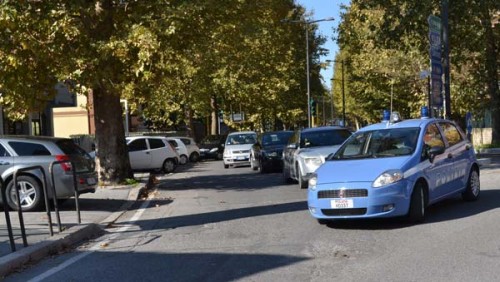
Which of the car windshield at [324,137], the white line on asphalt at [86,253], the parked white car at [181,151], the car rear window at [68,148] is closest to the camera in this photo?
the white line on asphalt at [86,253]

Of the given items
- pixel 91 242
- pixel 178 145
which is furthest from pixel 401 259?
pixel 178 145

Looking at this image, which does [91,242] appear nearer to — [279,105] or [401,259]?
[401,259]

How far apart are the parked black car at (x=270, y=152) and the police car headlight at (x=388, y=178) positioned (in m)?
12.9

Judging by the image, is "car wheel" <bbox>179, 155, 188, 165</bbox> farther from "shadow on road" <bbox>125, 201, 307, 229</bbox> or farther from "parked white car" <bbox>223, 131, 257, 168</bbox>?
"shadow on road" <bbox>125, 201, 307, 229</bbox>

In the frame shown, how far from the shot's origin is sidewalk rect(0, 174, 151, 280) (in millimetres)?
7914

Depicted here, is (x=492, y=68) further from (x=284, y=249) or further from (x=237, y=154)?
(x=284, y=249)

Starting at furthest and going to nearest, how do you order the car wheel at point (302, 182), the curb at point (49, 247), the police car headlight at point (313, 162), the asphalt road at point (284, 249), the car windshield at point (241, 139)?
the car windshield at point (241, 139), the car wheel at point (302, 182), the police car headlight at point (313, 162), the curb at point (49, 247), the asphalt road at point (284, 249)

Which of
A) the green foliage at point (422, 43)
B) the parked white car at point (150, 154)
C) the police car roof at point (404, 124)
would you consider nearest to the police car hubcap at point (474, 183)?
the police car roof at point (404, 124)

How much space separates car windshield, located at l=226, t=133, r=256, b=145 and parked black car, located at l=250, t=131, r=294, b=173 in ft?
18.3

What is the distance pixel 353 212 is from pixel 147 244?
2961 mm

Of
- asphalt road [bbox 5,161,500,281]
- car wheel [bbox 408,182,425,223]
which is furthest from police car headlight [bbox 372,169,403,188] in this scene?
asphalt road [bbox 5,161,500,281]

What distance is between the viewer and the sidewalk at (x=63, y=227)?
7.91 m

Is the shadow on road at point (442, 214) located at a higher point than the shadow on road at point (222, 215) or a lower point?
higher

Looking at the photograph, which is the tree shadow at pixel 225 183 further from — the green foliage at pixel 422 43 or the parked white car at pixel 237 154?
the green foliage at pixel 422 43
